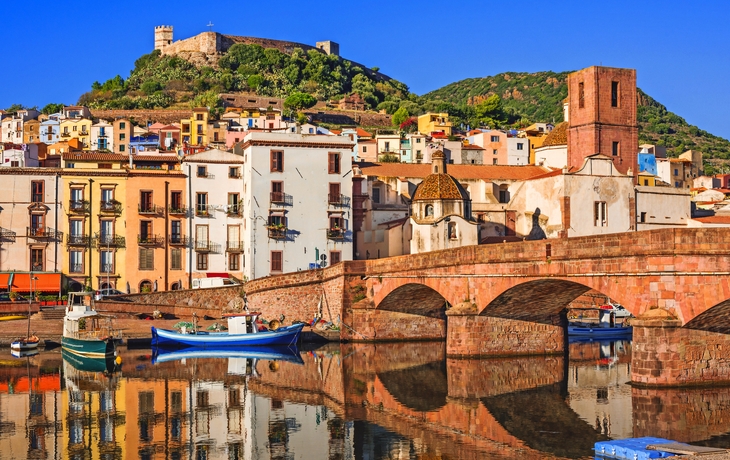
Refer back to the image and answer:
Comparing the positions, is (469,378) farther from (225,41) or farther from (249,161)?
(225,41)

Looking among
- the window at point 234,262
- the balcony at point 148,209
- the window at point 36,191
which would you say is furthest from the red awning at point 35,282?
the window at point 234,262

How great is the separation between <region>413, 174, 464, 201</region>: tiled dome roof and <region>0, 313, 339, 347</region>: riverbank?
1514 cm

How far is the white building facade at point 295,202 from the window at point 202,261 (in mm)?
2673

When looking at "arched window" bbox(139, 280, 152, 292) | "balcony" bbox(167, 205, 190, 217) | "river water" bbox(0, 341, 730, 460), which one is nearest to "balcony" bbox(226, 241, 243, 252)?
"balcony" bbox(167, 205, 190, 217)

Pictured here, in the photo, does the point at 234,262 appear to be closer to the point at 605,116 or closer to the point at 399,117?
the point at 605,116

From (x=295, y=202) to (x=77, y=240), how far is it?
14024 mm

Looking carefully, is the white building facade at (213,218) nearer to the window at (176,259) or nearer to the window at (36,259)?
the window at (176,259)

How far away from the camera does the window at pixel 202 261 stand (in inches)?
2628

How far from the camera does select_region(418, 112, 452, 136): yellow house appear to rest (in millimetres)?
132250

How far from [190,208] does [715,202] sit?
4780 cm

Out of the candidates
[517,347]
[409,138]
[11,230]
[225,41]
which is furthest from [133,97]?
[517,347]

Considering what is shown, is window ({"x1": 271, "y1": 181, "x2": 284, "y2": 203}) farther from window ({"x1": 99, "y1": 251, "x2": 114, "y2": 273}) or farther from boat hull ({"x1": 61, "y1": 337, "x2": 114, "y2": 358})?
boat hull ({"x1": 61, "y1": 337, "x2": 114, "y2": 358})

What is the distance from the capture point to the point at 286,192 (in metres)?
65.7

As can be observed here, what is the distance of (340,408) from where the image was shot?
34969mm
